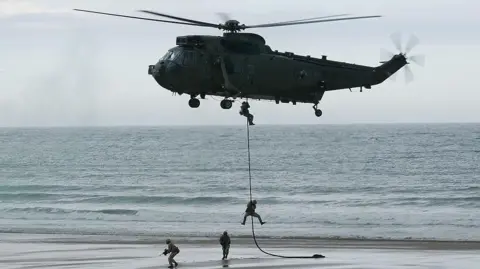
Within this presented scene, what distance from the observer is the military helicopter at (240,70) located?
3133cm

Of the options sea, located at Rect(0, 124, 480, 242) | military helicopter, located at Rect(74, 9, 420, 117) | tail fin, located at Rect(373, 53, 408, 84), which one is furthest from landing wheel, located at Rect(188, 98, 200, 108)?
sea, located at Rect(0, 124, 480, 242)

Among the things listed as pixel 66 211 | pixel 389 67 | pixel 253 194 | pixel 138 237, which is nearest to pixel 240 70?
pixel 389 67

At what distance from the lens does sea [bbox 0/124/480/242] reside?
5181 centimetres

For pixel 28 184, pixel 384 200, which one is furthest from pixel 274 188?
pixel 28 184

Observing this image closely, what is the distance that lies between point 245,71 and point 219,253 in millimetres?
9217

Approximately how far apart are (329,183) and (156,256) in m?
49.1

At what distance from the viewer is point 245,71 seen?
106 ft

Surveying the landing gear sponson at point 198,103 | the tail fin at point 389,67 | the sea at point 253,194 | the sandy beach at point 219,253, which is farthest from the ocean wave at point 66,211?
the landing gear sponson at point 198,103

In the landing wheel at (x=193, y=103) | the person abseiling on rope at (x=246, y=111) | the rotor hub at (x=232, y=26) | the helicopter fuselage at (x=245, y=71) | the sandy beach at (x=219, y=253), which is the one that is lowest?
the sandy beach at (x=219, y=253)

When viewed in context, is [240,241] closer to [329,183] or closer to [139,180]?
[329,183]

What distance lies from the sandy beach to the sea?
10.2 feet

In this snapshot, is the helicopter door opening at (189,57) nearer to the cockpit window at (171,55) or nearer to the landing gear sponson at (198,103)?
the cockpit window at (171,55)

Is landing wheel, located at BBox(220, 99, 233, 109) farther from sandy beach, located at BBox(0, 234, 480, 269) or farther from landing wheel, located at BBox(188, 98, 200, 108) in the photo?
sandy beach, located at BBox(0, 234, 480, 269)

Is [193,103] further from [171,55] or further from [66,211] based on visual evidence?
[66,211]
